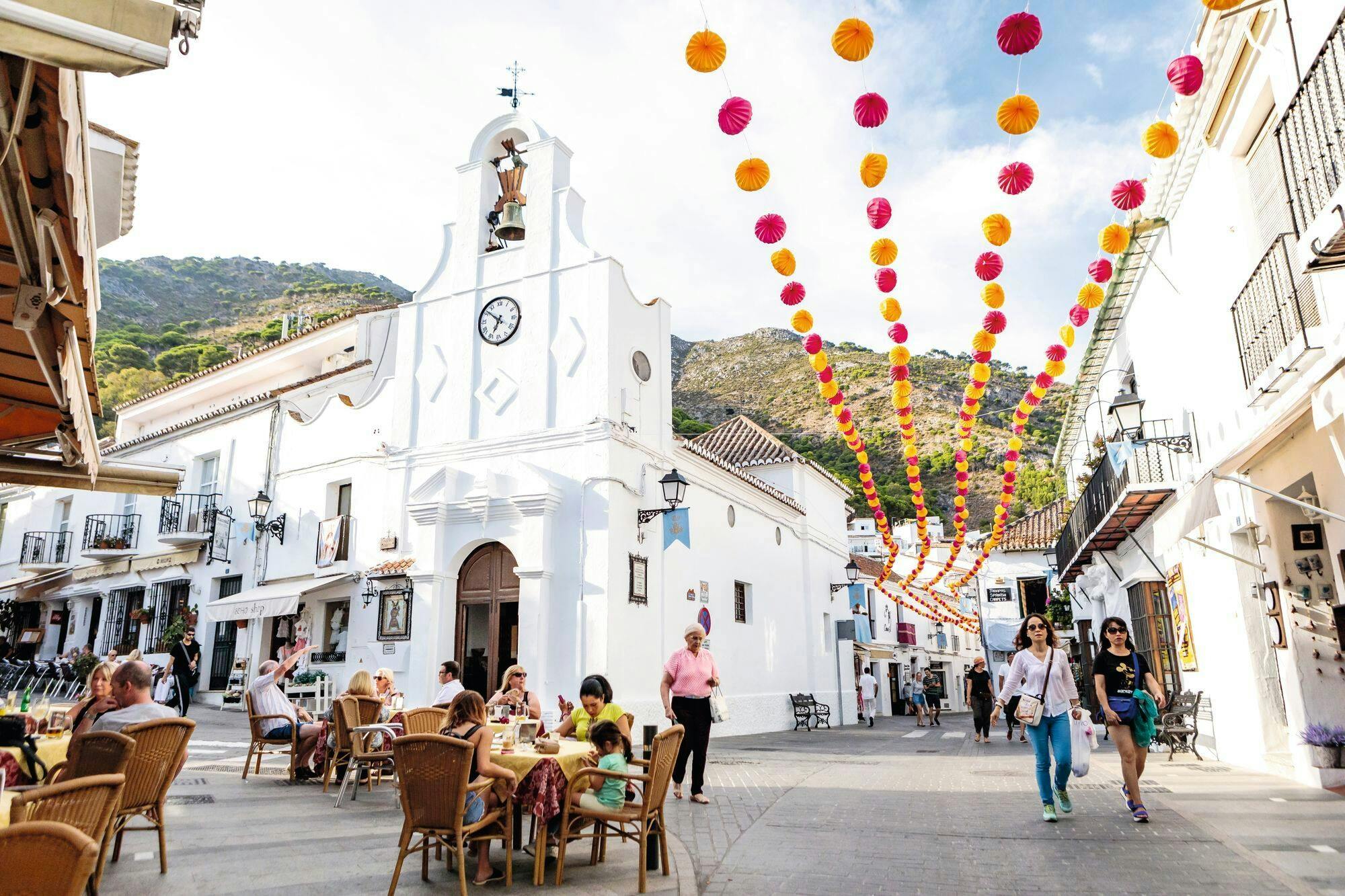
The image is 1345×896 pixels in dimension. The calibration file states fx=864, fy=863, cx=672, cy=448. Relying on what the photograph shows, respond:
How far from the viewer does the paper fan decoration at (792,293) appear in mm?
10328

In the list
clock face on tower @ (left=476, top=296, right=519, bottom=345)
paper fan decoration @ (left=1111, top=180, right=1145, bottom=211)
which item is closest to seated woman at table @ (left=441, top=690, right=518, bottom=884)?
paper fan decoration @ (left=1111, top=180, right=1145, bottom=211)

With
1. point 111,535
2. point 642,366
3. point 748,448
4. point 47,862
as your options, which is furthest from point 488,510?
point 111,535

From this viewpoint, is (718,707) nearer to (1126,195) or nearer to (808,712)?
(1126,195)

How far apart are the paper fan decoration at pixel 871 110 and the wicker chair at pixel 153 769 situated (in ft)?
22.0

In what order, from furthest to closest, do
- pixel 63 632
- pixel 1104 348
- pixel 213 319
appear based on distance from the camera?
1. pixel 213 319
2. pixel 63 632
3. pixel 1104 348

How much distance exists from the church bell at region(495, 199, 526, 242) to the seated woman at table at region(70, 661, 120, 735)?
33.9ft

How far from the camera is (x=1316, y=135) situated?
22.4ft

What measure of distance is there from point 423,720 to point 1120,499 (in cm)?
1031

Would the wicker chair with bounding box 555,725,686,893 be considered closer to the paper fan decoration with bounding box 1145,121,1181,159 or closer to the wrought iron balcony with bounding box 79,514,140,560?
the paper fan decoration with bounding box 1145,121,1181,159

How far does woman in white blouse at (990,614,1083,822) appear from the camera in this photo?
7074 mm

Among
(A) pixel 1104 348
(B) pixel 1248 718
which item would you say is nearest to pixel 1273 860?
(B) pixel 1248 718

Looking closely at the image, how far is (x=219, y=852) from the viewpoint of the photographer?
19.2ft

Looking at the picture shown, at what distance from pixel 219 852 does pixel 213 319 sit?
235 feet

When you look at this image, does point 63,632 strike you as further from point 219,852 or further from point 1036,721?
point 1036,721
